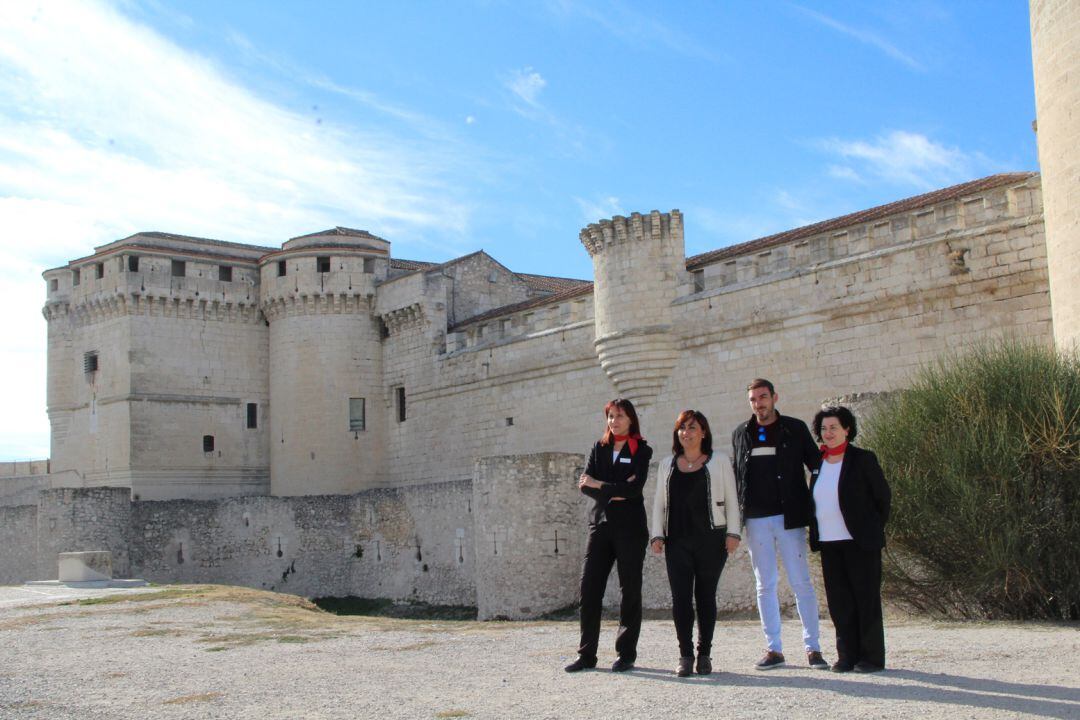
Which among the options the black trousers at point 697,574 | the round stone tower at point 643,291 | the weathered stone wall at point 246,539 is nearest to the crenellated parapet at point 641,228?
the round stone tower at point 643,291

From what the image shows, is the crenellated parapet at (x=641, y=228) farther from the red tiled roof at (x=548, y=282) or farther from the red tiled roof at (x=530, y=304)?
the red tiled roof at (x=548, y=282)

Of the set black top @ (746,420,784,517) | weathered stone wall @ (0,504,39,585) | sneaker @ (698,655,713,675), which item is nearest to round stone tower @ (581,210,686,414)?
weathered stone wall @ (0,504,39,585)

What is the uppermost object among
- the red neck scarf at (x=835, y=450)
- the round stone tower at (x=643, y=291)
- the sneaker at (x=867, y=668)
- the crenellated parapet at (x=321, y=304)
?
the crenellated parapet at (x=321, y=304)

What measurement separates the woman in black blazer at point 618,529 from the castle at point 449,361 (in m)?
6.89

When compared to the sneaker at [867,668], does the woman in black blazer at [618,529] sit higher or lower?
higher

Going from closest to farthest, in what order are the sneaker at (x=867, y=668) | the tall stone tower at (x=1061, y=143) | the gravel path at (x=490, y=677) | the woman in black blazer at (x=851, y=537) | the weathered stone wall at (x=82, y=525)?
the gravel path at (x=490, y=677) → the sneaker at (x=867, y=668) → the woman in black blazer at (x=851, y=537) → the tall stone tower at (x=1061, y=143) → the weathered stone wall at (x=82, y=525)

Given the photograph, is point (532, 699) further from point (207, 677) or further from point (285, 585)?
point (285, 585)

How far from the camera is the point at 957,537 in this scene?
9.20 meters

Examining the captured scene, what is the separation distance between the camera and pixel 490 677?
22.2 ft

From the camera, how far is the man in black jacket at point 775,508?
6.71 metres

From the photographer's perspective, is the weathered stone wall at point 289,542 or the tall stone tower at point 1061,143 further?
the weathered stone wall at point 289,542

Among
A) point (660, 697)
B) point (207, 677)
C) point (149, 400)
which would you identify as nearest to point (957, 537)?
point (660, 697)

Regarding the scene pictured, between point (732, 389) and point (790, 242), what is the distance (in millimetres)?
2632

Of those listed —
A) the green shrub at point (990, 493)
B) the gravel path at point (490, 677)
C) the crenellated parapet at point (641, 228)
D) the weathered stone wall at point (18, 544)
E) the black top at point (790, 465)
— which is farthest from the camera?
the weathered stone wall at point (18, 544)
